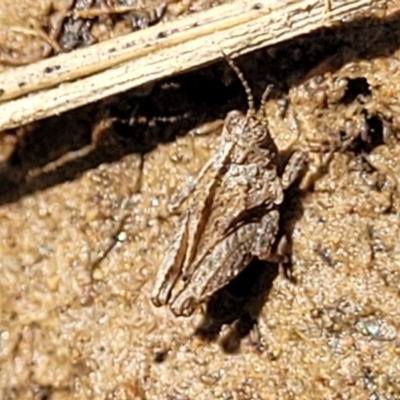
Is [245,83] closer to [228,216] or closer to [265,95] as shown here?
[265,95]

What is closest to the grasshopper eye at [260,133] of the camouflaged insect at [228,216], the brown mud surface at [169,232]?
the camouflaged insect at [228,216]

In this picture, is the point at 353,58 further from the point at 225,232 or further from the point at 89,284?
the point at 89,284

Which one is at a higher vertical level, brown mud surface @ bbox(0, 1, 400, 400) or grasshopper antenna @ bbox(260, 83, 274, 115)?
grasshopper antenna @ bbox(260, 83, 274, 115)

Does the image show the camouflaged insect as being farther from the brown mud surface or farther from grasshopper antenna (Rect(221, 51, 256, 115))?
the brown mud surface

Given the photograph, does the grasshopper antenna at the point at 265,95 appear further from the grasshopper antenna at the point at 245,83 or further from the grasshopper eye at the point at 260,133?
the grasshopper eye at the point at 260,133

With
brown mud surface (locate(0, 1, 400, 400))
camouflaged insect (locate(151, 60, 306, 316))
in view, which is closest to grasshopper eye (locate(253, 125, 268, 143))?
camouflaged insect (locate(151, 60, 306, 316))

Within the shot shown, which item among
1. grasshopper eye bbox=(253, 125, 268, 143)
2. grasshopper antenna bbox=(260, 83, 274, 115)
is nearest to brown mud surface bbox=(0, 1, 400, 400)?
grasshopper antenna bbox=(260, 83, 274, 115)

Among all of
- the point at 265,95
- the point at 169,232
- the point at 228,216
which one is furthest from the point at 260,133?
the point at 169,232

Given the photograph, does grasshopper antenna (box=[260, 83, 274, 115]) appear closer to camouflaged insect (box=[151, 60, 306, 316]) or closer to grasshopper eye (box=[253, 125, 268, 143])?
camouflaged insect (box=[151, 60, 306, 316])

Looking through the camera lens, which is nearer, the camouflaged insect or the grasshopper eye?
the camouflaged insect
